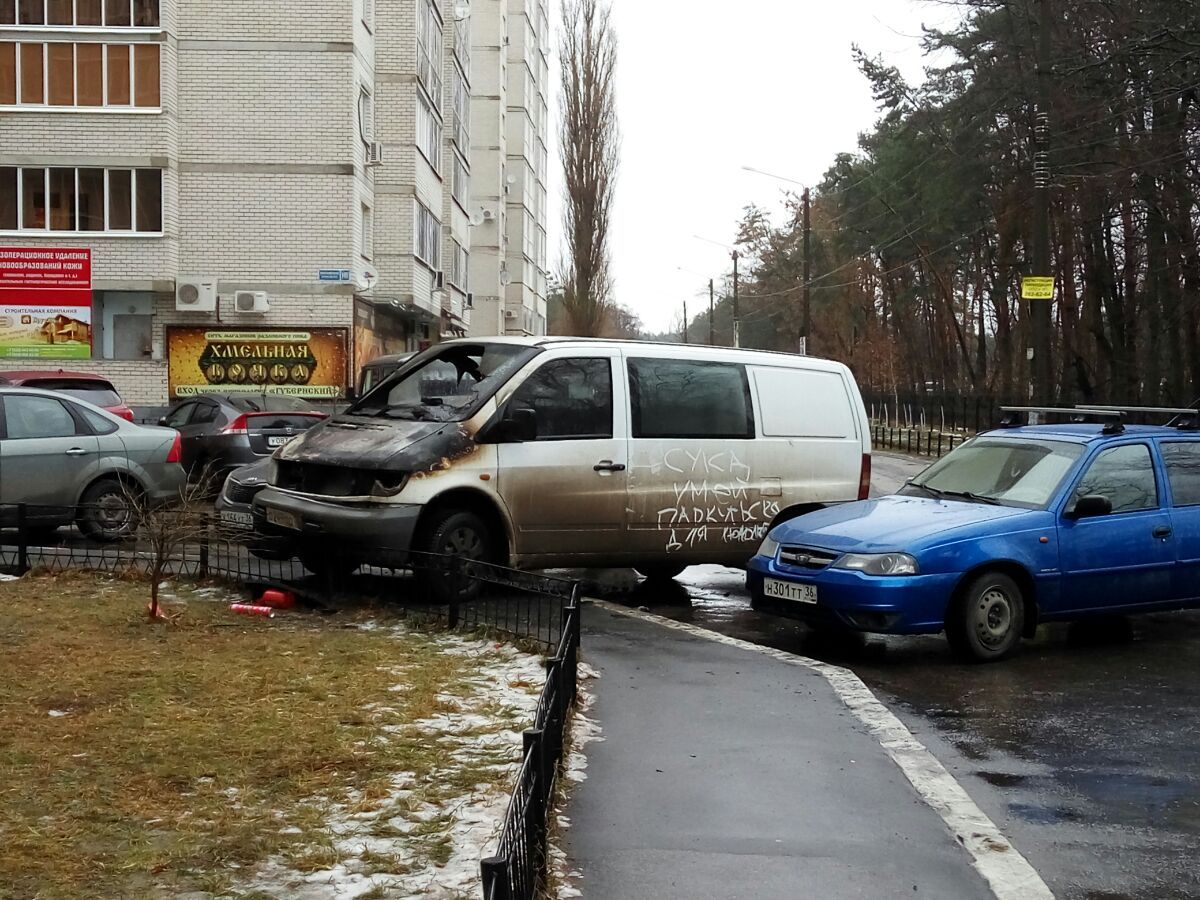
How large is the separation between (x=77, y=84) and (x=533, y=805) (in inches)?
1172

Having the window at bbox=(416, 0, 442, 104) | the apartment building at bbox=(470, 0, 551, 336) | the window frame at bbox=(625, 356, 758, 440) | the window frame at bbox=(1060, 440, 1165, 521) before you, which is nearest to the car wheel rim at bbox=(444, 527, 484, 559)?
the window frame at bbox=(625, 356, 758, 440)

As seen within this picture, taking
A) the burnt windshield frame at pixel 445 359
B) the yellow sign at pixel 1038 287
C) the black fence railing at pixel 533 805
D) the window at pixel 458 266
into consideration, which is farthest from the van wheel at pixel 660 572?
the window at pixel 458 266

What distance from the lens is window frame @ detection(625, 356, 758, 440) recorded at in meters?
10.8

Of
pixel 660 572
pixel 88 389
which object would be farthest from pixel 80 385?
pixel 660 572

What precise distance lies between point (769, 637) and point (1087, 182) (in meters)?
18.9

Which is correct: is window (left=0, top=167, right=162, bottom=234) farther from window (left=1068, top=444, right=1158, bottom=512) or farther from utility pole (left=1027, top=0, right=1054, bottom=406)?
window (left=1068, top=444, right=1158, bottom=512)

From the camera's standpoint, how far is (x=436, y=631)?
882 centimetres

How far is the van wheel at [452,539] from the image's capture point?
9.33 metres

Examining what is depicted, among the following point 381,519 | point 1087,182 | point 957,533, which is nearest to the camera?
point 957,533

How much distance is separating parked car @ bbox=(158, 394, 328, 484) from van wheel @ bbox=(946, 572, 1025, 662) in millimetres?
10384

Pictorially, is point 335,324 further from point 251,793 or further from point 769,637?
point 251,793

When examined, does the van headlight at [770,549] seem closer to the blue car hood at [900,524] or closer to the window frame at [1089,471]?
the blue car hood at [900,524]

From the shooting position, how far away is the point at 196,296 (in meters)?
30.3

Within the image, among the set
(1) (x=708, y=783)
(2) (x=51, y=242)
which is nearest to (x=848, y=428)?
(1) (x=708, y=783)
